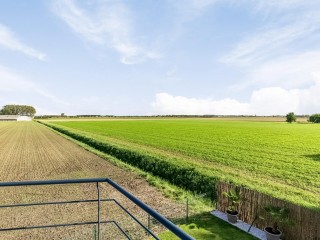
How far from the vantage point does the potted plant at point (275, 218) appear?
11609 millimetres

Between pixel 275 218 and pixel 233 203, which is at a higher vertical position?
pixel 275 218

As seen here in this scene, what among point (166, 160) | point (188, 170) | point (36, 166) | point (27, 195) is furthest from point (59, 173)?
point (188, 170)

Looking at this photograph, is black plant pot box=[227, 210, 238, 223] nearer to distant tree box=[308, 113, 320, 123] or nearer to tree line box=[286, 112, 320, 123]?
tree line box=[286, 112, 320, 123]

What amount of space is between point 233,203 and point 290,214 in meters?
3.04

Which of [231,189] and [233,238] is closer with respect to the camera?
[233,238]

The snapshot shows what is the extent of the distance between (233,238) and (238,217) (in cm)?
225

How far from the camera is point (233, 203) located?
14.2 m

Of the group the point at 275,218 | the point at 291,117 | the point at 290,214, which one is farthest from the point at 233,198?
the point at 291,117

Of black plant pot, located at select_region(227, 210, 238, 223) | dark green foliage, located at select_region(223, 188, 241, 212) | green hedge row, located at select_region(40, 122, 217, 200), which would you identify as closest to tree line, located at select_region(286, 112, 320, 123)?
green hedge row, located at select_region(40, 122, 217, 200)

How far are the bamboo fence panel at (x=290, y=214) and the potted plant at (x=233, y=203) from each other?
0.22m

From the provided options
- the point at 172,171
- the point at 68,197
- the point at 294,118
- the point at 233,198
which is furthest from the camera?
the point at 294,118

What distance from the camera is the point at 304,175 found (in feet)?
75.0

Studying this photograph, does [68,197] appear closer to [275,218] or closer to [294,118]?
[275,218]

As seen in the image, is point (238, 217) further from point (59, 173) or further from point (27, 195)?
point (59, 173)
